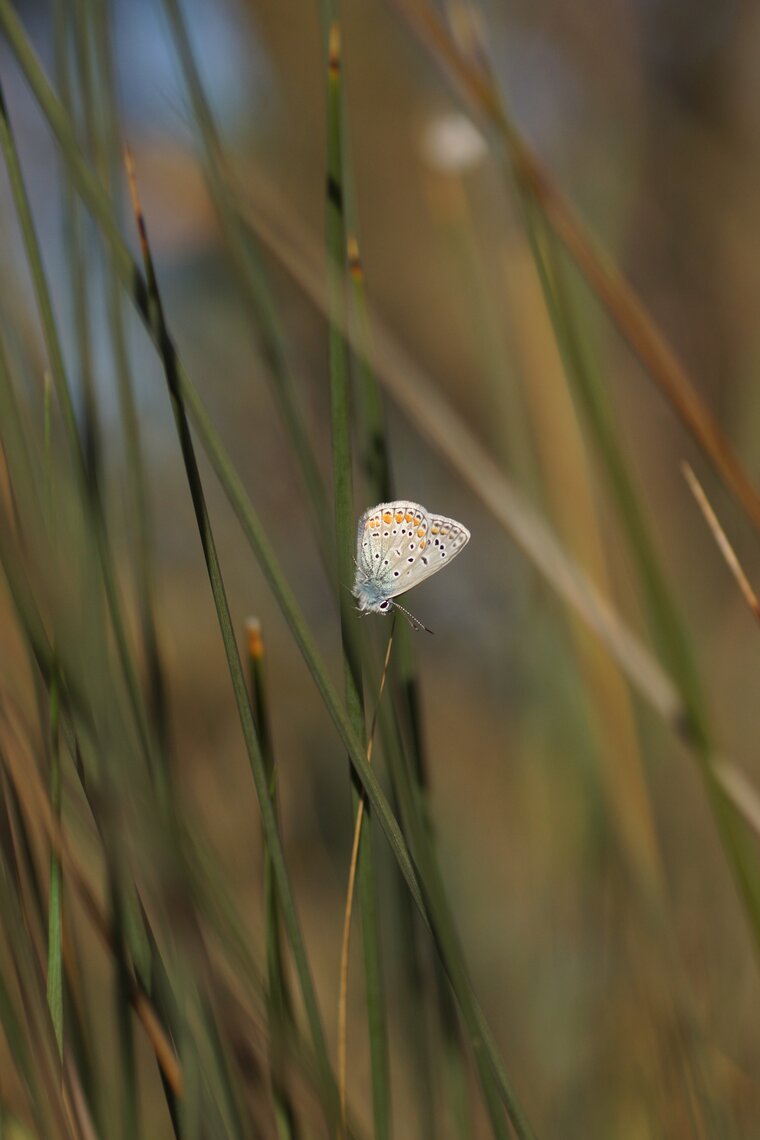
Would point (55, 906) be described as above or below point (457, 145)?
below

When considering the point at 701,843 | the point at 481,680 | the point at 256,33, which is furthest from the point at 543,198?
the point at 256,33

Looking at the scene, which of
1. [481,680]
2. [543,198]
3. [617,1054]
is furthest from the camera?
[481,680]

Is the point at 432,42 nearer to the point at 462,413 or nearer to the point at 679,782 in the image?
the point at 679,782

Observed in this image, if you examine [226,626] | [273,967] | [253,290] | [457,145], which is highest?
[457,145]

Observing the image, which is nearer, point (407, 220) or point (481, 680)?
point (481, 680)

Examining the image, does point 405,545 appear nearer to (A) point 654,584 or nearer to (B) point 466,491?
(A) point 654,584

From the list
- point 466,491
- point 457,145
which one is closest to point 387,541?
point 457,145

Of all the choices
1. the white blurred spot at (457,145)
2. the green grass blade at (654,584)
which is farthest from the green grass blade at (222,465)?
the white blurred spot at (457,145)

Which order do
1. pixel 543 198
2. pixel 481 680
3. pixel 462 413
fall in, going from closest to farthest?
pixel 543 198, pixel 481 680, pixel 462 413
